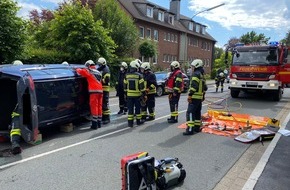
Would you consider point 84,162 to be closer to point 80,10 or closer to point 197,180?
point 197,180

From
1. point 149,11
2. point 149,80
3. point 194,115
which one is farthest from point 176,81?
point 149,11

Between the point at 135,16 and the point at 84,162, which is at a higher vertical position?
the point at 135,16

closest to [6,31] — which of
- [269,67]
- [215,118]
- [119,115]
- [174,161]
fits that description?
[119,115]

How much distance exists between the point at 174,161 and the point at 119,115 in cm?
608

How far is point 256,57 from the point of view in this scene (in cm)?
1546

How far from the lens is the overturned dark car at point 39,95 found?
6.64m

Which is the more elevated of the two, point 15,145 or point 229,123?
point 15,145

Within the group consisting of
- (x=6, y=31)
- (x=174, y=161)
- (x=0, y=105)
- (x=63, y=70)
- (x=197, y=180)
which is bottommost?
(x=197, y=180)

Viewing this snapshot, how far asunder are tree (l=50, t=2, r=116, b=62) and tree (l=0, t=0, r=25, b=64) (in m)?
4.85

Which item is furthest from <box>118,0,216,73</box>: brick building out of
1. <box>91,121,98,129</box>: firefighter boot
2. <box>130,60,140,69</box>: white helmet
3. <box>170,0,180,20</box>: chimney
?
<box>91,121,98,129</box>: firefighter boot

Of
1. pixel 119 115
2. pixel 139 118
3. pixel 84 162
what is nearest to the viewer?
pixel 84 162

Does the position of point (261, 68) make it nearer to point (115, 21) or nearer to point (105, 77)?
point (105, 77)

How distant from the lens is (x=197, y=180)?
506 cm

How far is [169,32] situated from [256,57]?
27.0 metres
